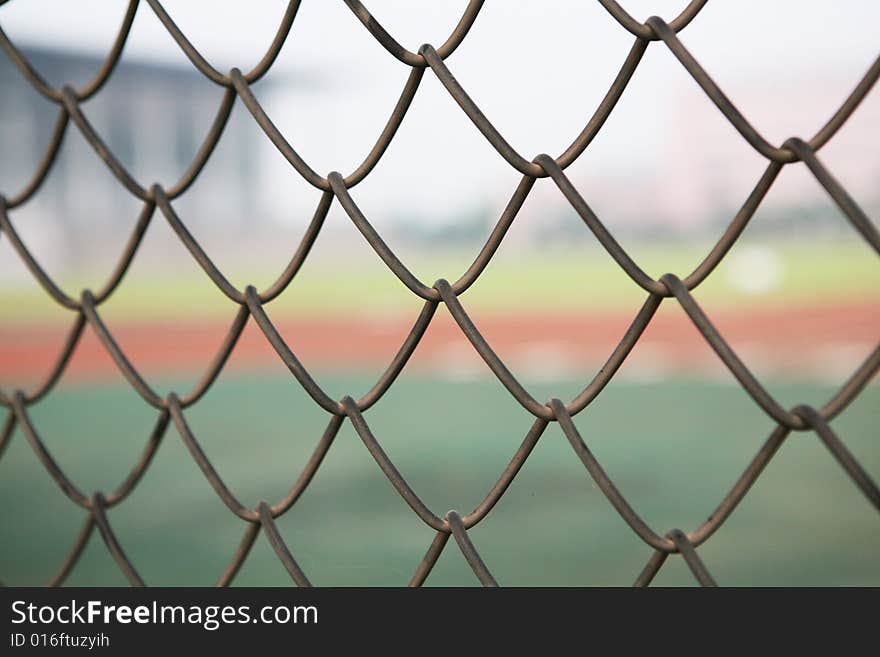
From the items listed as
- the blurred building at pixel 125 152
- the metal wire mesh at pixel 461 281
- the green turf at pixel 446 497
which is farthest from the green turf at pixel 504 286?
the metal wire mesh at pixel 461 281

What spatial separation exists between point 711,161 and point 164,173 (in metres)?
7.16

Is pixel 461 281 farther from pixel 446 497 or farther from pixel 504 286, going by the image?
pixel 504 286

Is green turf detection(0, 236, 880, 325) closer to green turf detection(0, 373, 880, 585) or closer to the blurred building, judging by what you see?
the blurred building

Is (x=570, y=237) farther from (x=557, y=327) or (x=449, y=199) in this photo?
(x=557, y=327)

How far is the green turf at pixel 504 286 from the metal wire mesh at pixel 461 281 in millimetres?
9167

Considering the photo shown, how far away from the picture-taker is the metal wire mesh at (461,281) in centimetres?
35

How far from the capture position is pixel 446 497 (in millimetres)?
3469

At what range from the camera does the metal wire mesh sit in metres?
0.35

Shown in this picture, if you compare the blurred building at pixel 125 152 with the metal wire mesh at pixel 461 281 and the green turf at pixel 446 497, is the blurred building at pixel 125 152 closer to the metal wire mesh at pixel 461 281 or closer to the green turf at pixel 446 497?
the green turf at pixel 446 497

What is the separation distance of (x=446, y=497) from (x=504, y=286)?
33.2 ft

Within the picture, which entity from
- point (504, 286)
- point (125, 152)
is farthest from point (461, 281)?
point (125, 152)

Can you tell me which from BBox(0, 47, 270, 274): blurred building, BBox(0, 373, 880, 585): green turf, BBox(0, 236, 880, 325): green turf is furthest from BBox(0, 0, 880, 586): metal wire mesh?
BBox(0, 47, 270, 274): blurred building

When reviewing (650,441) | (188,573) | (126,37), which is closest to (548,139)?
(126,37)

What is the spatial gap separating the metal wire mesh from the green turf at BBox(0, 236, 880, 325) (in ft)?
30.1
